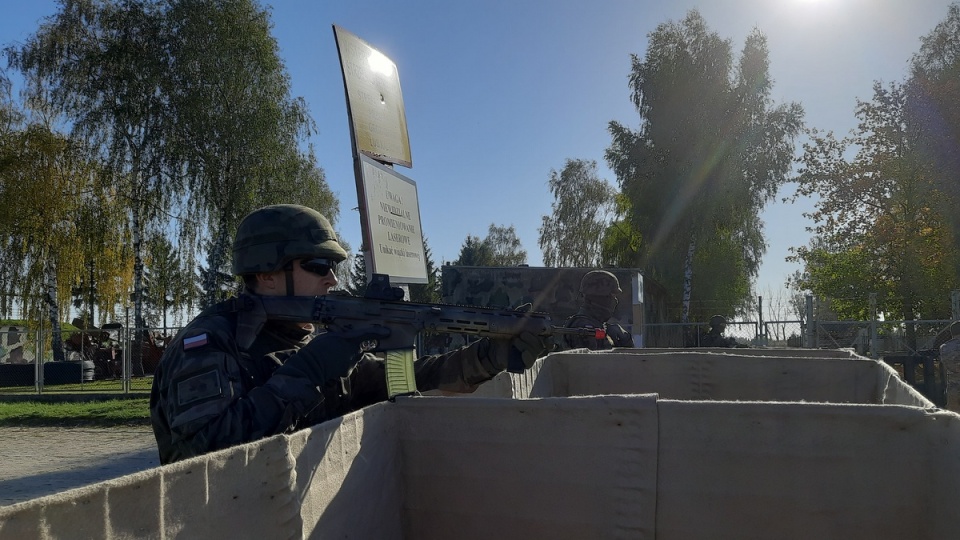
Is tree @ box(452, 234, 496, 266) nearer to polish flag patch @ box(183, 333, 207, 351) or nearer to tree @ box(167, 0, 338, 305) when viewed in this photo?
tree @ box(167, 0, 338, 305)

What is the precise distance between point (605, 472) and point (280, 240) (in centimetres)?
138

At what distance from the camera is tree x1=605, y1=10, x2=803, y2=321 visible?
25.6 m

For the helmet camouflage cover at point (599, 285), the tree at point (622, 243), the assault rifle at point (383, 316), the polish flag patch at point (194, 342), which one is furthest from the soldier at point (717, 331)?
the tree at point (622, 243)

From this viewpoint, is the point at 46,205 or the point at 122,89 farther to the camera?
the point at 46,205

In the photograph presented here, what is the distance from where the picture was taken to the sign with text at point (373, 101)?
13.6 feet

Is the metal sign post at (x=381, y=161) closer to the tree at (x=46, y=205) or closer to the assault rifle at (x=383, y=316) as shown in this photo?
the assault rifle at (x=383, y=316)

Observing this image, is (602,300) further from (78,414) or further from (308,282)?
(78,414)

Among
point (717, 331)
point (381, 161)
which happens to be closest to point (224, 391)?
point (381, 161)

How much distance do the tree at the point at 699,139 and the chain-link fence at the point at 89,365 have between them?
673 inches

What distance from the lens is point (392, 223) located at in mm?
4469

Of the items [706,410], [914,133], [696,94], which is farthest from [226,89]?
[914,133]

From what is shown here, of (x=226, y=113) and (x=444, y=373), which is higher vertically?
(x=226, y=113)

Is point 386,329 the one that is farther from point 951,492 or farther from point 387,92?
point 387,92

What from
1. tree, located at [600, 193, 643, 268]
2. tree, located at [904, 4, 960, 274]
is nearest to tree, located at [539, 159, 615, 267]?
tree, located at [600, 193, 643, 268]
